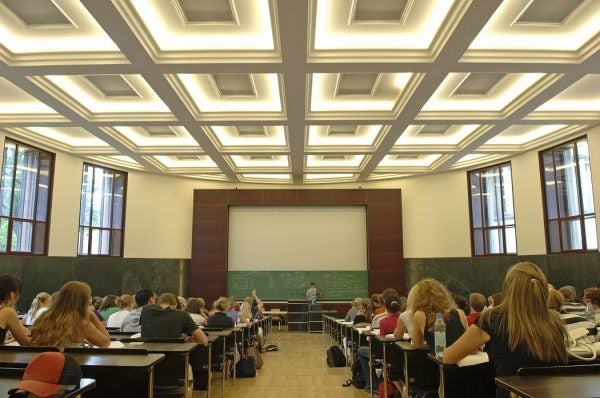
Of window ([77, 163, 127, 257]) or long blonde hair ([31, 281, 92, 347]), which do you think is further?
window ([77, 163, 127, 257])

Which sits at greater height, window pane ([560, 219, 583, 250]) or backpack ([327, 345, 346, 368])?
window pane ([560, 219, 583, 250])

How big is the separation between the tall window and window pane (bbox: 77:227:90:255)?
12859mm

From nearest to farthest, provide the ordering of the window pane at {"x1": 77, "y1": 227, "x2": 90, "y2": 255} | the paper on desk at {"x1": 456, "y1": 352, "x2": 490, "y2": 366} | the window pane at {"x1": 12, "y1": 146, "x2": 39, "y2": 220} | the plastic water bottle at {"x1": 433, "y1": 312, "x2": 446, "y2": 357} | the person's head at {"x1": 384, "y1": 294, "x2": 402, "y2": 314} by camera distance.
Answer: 1. the paper on desk at {"x1": 456, "y1": 352, "x2": 490, "y2": 366}
2. the plastic water bottle at {"x1": 433, "y1": 312, "x2": 446, "y2": 357}
3. the person's head at {"x1": 384, "y1": 294, "x2": 402, "y2": 314}
4. the window pane at {"x1": 12, "y1": 146, "x2": 39, "y2": 220}
5. the window pane at {"x1": 77, "y1": 227, "x2": 90, "y2": 255}

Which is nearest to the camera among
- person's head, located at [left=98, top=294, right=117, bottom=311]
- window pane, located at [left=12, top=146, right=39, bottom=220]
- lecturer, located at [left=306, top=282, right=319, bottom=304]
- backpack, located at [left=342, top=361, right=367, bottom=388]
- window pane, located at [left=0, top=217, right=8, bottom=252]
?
backpack, located at [left=342, top=361, right=367, bottom=388]

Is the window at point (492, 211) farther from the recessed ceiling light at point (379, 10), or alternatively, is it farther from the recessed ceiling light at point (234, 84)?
the recessed ceiling light at point (379, 10)

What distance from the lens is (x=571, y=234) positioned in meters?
11.2

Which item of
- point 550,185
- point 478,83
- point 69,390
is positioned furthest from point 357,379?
point 550,185

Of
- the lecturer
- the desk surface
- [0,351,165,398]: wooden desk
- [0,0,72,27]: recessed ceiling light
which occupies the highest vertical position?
[0,0,72,27]: recessed ceiling light

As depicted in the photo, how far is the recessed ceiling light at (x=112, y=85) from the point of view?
334 inches

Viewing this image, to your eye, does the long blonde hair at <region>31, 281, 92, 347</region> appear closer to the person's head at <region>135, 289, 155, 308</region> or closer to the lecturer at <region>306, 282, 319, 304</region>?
the person's head at <region>135, 289, 155, 308</region>

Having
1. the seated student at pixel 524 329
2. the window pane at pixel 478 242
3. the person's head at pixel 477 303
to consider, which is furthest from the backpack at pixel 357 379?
the window pane at pixel 478 242

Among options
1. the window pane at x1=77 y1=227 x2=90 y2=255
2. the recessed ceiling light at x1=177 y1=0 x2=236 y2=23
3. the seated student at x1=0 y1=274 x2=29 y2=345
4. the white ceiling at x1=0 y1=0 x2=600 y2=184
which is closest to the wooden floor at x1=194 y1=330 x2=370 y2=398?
the seated student at x1=0 y1=274 x2=29 y2=345

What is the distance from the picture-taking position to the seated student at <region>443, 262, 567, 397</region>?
97.6 inches

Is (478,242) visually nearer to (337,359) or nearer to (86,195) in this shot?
(337,359)
